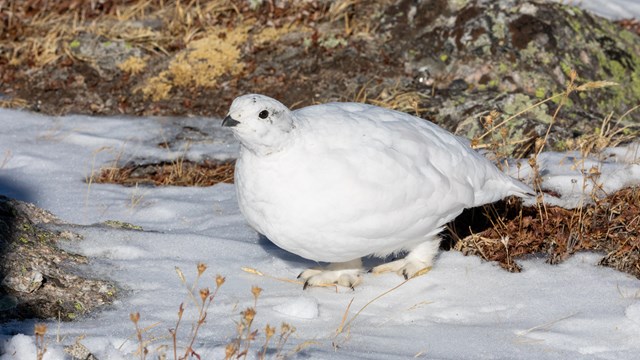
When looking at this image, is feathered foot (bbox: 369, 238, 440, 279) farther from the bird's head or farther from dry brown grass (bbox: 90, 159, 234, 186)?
dry brown grass (bbox: 90, 159, 234, 186)

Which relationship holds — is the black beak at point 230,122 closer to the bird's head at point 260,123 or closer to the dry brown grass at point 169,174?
the bird's head at point 260,123

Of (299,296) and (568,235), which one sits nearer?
(299,296)

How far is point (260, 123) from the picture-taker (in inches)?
148

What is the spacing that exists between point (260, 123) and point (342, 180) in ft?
1.43

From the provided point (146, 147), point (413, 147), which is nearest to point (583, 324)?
point (413, 147)

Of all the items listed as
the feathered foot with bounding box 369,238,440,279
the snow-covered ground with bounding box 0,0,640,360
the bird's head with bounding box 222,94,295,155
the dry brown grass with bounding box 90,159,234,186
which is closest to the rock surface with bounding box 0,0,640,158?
the dry brown grass with bounding box 90,159,234,186

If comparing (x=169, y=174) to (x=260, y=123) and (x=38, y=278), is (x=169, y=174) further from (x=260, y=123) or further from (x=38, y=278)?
(x=260, y=123)

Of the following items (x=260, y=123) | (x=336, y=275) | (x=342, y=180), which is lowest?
(x=336, y=275)

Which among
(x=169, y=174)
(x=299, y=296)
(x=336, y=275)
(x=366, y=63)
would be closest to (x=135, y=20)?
(x=366, y=63)

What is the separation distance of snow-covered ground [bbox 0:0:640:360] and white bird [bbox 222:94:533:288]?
10.2 inches

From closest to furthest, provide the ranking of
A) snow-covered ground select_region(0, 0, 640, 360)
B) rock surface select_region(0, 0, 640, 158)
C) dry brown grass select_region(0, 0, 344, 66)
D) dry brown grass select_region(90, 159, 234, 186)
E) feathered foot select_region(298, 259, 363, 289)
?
snow-covered ground select_region(0, 0, 640, 360), feathered foot select_region(298, 259, 363, 289), dry brown grass select_region(90, 159, 234, 186), rock surface select_region(0, 0, 640, 158), dry brown grass select_region(0, 0, 344, 66)

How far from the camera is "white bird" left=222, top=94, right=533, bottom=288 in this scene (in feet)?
12.4

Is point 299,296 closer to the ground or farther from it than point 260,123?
closer to the ground

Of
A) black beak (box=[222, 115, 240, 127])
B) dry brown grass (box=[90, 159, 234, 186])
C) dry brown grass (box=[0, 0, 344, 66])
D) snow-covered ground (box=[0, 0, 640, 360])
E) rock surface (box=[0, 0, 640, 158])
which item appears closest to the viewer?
snow-covered ground (box=[0, 0, 640, 360])
